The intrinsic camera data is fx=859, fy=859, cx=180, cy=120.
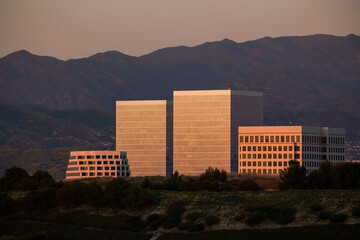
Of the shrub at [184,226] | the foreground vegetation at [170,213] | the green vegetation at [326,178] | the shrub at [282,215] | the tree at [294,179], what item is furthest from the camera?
the tree at [294,179]

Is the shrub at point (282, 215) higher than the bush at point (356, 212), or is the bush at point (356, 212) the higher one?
the bush at point (356, 212)

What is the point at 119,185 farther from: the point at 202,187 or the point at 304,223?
the point at 304,223

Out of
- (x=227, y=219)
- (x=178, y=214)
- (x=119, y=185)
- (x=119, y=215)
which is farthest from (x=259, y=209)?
(x=119, y=185)

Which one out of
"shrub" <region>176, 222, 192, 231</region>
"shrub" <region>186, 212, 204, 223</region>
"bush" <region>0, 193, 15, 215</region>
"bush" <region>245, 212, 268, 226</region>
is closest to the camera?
"bush" <region>245, 212, 268, 226</region>

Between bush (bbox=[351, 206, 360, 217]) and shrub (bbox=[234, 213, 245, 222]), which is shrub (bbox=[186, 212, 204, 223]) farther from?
bush (bbox=[351, 206, 360, 217])

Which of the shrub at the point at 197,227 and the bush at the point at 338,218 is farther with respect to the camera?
the shrub at the point at 197,227

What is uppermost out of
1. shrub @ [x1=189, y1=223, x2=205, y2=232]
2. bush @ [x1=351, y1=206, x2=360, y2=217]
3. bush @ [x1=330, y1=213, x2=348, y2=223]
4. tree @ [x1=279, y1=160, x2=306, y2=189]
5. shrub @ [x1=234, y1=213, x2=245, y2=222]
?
tree @ [x1=279, y1=160, x2=306, y2=189]

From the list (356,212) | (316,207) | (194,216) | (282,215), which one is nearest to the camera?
(356,212)

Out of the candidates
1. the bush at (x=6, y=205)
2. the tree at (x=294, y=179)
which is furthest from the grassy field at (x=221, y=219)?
the tree at (x=294, y=179)

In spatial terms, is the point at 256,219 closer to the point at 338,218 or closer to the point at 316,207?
the point at 316,207

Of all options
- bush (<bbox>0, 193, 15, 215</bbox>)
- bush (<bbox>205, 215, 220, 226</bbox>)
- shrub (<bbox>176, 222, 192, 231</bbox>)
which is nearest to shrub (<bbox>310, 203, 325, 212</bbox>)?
bush (<bbox>205, 215, 220, 226</bbox>)

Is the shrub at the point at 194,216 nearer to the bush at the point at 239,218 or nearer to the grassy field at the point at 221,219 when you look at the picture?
the grassy field at the point at 221,219

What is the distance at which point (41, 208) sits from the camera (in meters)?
163

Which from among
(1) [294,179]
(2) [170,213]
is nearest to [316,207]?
(2) [170,213]
